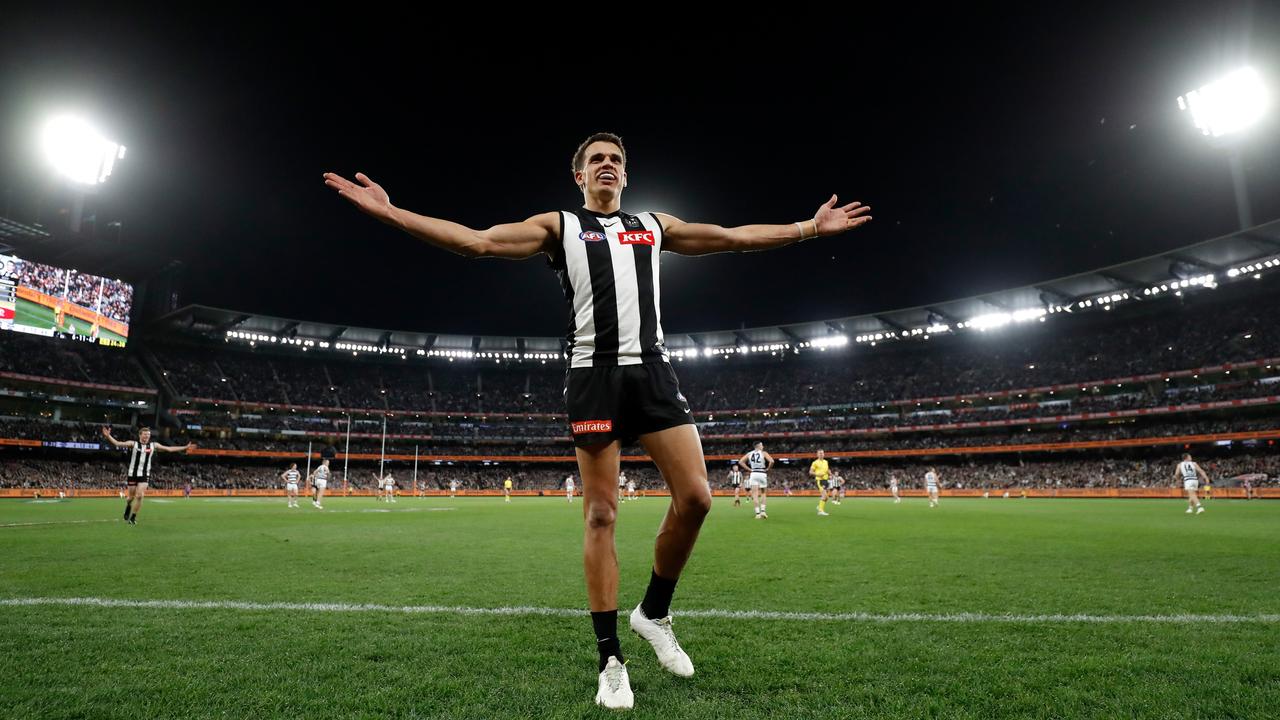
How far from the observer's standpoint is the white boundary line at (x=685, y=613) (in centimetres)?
411

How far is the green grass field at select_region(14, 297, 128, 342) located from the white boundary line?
2248 inches

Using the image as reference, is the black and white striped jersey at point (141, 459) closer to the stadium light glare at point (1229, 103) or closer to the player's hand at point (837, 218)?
the player's hand at point (837, 218)

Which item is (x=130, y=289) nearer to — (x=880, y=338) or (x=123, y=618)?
(x=123, y=618)

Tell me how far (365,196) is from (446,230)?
43 cm

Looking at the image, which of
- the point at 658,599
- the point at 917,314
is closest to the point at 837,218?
the point at 658,599

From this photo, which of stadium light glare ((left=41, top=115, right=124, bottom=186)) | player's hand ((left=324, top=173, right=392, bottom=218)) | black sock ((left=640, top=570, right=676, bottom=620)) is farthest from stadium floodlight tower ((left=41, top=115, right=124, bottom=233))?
black sock ((left=640, top=570, right=676, bottom=620))

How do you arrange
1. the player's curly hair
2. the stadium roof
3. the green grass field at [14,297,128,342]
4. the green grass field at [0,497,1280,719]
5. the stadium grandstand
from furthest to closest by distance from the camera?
the stadium grandstand → the stadium roof → the green grass field at [14,297,128,342] → the player's curly hair → the green grass field at [0,497,1280,719]

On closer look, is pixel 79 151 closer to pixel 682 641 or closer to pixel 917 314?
pixel 682 641

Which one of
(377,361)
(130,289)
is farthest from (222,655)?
(377,361)

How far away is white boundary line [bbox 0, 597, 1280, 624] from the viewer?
162 inches

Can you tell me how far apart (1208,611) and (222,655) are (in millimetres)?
6287

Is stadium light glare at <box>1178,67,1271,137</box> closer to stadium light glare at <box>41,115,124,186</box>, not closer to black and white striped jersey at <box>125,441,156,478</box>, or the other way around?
black and white striped jersey at <box>125,441,156,478</box>

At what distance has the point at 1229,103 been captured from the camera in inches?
1224

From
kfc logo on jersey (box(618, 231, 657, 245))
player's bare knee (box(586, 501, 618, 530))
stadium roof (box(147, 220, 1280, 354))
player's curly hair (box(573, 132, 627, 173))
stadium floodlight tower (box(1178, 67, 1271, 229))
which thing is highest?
stadium floodlight tower (box(1178, 67, 1271, 229))
